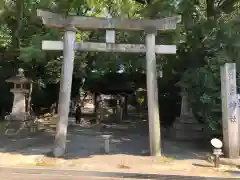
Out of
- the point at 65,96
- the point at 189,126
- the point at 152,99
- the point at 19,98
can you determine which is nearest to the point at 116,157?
the point at 152,99

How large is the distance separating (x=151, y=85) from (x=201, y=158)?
3.04 meters

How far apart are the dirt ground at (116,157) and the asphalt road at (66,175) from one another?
0.37 metres

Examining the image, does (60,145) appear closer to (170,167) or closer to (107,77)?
(170,167)

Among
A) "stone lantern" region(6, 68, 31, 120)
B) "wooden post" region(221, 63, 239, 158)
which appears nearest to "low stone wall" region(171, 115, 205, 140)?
"wooden post" region(221, 63, 239, 158)

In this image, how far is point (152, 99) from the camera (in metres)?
11.1

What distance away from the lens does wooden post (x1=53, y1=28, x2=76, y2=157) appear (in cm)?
1075

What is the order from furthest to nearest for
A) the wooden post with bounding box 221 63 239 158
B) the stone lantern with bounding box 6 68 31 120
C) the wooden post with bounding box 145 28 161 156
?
the stone lantern with bounding box 6 68 31 120 < the wooden post with bounding box 145 28 161 156 < the wooden post with bounding box 221 63 239 158

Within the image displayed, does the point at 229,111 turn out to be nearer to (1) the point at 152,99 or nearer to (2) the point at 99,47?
(1) the point at 152,99

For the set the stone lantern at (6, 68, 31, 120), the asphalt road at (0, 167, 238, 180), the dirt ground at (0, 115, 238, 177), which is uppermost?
the stone lantern at (6, 68, 31, 120)

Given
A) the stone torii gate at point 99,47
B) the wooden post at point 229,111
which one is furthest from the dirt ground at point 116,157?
the wooden post at point 229,111

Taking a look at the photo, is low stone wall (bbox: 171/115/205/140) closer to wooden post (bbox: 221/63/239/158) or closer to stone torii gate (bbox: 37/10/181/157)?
wooden post (bbox: 221/63/239/158)

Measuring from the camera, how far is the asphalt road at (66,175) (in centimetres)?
826

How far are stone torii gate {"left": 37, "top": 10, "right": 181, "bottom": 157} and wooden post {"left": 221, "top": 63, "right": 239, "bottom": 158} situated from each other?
205 centimetres

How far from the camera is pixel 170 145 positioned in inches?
539
